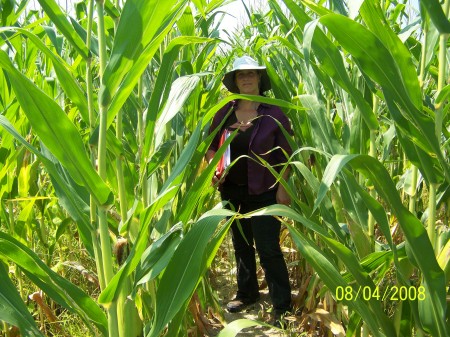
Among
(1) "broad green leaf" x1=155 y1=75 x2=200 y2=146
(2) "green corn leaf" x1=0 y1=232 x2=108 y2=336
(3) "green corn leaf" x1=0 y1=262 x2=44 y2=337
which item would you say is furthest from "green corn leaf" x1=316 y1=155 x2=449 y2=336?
(3) "green corn leaf" x1=0 y1=262 x2=44 y2=337

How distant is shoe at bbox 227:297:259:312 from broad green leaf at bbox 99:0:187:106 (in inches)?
72.6

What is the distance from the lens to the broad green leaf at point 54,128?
877 mm

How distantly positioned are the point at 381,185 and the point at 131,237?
65cm

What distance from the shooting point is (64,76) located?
3.22 ft

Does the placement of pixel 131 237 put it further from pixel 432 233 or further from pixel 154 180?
pixel 432 233

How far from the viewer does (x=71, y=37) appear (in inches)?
40.6

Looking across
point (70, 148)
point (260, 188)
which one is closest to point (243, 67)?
point (260, 188)

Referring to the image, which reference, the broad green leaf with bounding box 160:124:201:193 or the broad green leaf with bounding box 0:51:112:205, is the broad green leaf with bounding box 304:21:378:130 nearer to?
the broad green leaf with bounding box 160:124:201:193

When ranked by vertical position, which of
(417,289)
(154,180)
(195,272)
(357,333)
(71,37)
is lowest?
(357,333)

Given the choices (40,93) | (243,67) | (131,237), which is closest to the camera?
(40,93)

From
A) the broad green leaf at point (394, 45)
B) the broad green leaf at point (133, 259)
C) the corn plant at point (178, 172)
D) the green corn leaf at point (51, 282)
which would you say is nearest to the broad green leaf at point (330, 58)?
the corn plant at point (178, 172)

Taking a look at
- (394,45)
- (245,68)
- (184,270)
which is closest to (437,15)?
(394,45)

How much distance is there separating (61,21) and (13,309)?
0.61 metres

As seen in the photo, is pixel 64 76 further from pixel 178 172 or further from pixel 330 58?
pixel 330 58
